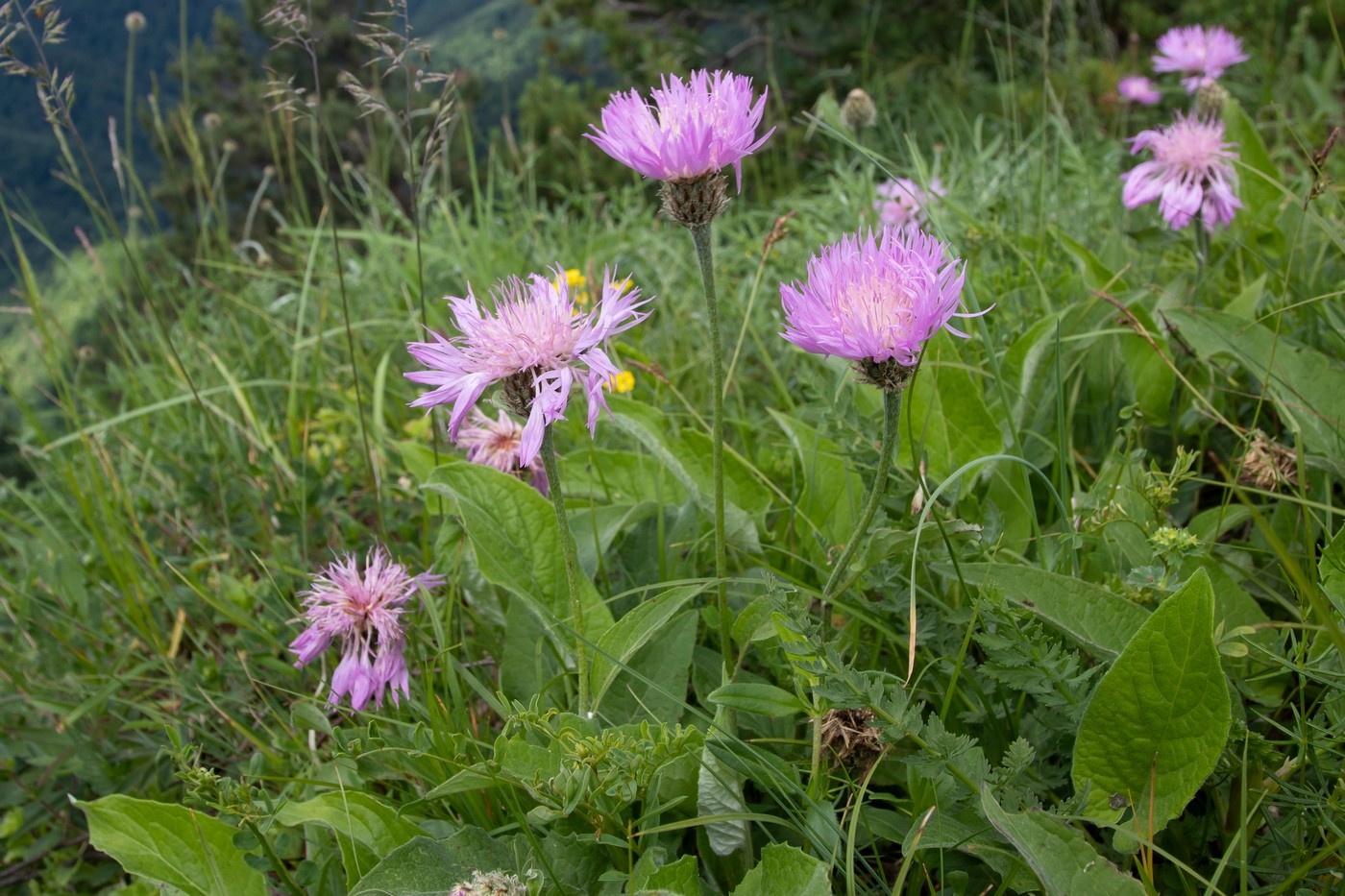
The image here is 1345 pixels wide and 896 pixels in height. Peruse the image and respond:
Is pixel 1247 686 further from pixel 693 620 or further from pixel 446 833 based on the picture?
pixel 446 833

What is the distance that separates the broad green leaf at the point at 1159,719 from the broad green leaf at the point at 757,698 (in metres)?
0.33

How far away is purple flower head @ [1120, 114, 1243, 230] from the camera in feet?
6.76

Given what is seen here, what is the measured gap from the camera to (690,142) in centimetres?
109

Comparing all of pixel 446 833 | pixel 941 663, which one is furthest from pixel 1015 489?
pixel 446 833

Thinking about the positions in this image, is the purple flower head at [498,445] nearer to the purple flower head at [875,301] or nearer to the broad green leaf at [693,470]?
the broad green leaf at [693,470]

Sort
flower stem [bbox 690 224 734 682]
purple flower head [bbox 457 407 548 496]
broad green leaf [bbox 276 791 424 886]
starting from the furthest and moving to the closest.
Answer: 1. purple flower head [bbox 457 407 548 496]
2. broad green leaf [bbox 276 791 424 886]
3. flower stem [bbox 690 224 734 682]

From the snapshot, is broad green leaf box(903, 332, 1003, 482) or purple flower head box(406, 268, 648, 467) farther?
broad green leaf box(903, 332, 1003, 482)

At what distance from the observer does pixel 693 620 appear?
132 centimetres

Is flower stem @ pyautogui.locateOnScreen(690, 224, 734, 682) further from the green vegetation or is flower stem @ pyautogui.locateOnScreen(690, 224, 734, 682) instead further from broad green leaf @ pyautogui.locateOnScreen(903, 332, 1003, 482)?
broad green leaf @ pyautogui.locateOnScreen(903, 332, 1003, 482)

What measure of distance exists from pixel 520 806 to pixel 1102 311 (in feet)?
4.76

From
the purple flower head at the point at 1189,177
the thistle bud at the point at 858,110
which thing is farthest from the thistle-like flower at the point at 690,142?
the thistle bud at the point at 858,110

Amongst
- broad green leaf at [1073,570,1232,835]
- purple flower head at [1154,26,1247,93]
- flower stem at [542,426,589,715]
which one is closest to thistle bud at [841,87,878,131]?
purple flower head at [1154,26,1247,93]

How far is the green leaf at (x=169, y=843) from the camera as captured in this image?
1321 millimetres

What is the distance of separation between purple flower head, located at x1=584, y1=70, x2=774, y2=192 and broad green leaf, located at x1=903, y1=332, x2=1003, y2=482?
58 cm
